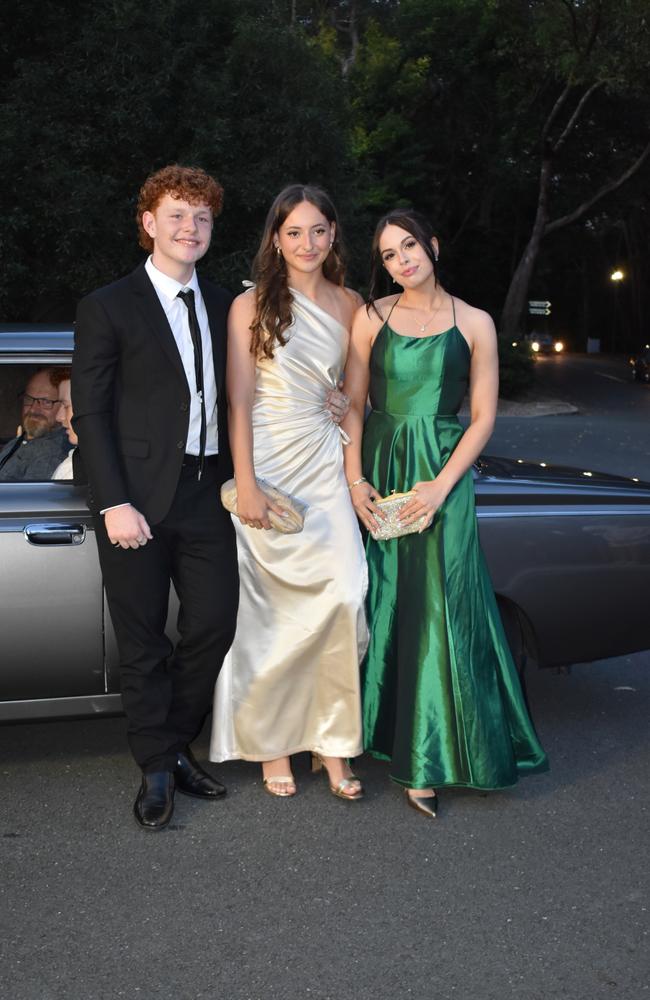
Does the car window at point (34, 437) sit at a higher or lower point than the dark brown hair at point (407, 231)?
lower

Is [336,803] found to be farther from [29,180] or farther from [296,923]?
[29,180]

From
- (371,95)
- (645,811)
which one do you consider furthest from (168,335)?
(371,95)

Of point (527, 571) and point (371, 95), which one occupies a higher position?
point (371, 95)

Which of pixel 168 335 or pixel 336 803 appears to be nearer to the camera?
pixel 168 335

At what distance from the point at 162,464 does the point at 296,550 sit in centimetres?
54

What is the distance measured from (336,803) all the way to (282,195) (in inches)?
81.2

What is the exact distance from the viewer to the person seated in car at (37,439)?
407 centimetres

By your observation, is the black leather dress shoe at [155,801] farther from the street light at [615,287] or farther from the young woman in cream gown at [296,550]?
the street light at [615,287]

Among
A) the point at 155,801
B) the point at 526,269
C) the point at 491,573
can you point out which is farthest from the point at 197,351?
the point at 526,269

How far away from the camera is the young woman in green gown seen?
379 centimetres

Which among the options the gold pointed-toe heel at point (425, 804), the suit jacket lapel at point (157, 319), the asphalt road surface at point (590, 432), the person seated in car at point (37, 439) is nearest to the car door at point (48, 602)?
the person seated in car at point (37, 439)

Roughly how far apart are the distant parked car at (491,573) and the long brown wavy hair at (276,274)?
2.36 ft

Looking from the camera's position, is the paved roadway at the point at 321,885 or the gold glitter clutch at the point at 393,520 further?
the gold glitter clutch at the point at 393,520

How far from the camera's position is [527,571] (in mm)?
4125
